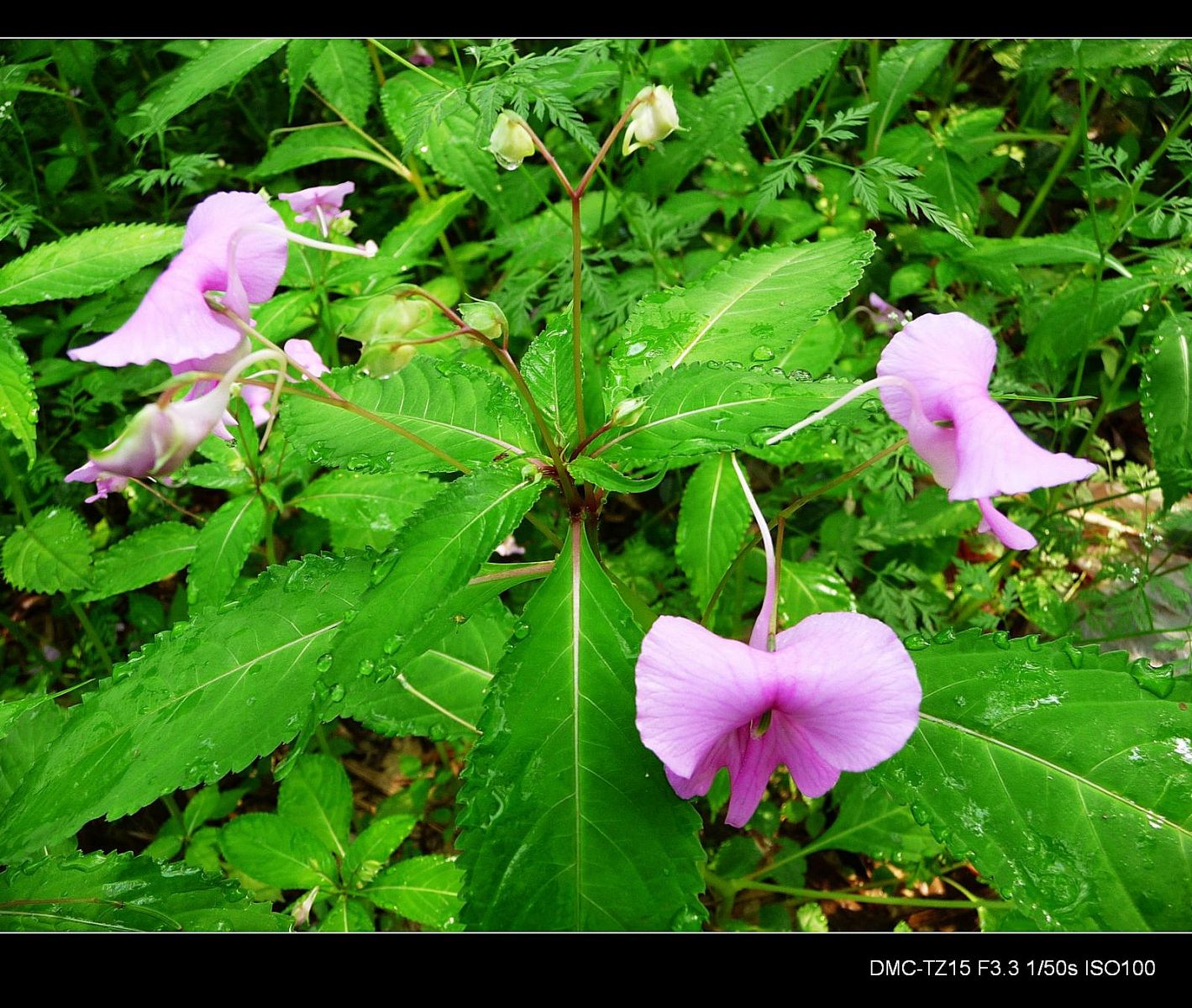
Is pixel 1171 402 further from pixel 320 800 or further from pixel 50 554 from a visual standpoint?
pixel 50 554

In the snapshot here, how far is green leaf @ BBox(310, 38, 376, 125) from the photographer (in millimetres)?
2648

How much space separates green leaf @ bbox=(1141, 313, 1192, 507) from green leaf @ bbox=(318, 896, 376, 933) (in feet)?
7.19

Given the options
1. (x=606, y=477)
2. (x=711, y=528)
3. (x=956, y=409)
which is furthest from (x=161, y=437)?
(x=711, y=528)

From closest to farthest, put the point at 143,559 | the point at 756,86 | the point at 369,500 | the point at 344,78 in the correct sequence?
the point at 369,500
the point at 143,559
the point at 756,86
the point at 344,78

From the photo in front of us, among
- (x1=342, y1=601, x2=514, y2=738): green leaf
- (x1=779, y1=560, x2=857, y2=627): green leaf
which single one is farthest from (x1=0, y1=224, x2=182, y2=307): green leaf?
(x1=779, y1=560, x2=857, y2=627): green leaf

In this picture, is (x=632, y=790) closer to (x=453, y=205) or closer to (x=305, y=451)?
(x=305, y=451)

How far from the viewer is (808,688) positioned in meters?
0.85

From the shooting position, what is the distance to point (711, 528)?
76.6 inches

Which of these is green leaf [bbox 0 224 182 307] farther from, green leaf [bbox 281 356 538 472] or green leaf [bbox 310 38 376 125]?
green leaf [bbox 310 38 376 125]

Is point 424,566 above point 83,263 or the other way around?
the other way around

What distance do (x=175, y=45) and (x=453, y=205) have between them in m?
1.33

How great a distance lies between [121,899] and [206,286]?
1103 mm

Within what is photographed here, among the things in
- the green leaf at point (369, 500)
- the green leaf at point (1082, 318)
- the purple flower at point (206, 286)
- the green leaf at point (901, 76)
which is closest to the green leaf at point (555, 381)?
the purple flower at point (206, 286)

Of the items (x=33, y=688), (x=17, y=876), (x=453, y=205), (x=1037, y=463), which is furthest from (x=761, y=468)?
(x=33, y=688)
